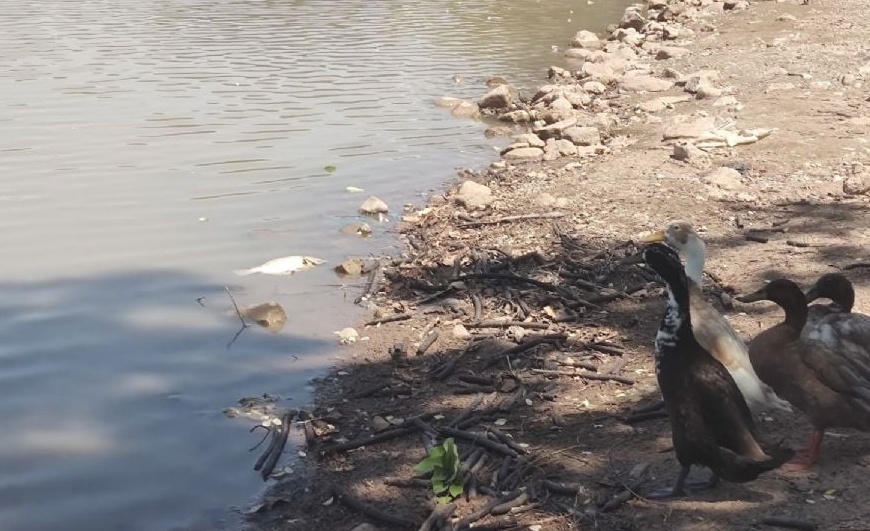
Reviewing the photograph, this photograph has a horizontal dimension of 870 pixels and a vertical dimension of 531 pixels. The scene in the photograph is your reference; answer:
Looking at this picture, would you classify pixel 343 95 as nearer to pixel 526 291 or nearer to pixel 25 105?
pixel 25 105

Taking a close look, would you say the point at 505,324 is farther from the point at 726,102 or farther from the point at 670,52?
the point at 670,52

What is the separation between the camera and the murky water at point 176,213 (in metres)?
5.43

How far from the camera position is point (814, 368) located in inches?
177

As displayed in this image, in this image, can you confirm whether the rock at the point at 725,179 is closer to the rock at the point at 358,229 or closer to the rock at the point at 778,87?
the rock at the point at 358,229

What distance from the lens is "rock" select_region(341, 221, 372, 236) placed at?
8977 millimetres

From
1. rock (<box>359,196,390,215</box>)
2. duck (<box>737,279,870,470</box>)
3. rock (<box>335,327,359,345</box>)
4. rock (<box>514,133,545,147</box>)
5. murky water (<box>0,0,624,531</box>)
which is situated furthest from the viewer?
rock (<box>514,133,545,147</box>)

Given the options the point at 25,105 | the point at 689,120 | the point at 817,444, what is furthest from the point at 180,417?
the point at 25,105

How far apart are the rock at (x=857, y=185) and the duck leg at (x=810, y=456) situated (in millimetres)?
4456

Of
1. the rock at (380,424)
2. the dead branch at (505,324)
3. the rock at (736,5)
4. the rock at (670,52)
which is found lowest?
the rock at (736,5)

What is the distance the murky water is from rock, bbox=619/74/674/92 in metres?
2.17

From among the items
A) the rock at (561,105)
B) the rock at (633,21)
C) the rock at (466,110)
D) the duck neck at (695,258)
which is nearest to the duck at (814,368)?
the duck neck at (695,258)

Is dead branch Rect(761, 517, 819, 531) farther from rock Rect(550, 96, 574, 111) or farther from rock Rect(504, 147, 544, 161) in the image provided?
rock Rect(550, 96, 574, 111)

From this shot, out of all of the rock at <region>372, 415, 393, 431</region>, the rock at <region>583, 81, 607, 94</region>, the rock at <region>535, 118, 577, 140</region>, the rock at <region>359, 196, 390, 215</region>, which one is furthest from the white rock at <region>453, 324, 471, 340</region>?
the rock at <region>583, 81, 607, 94</region>

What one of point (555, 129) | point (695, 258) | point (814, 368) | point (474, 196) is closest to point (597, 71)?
point (555, 129)
